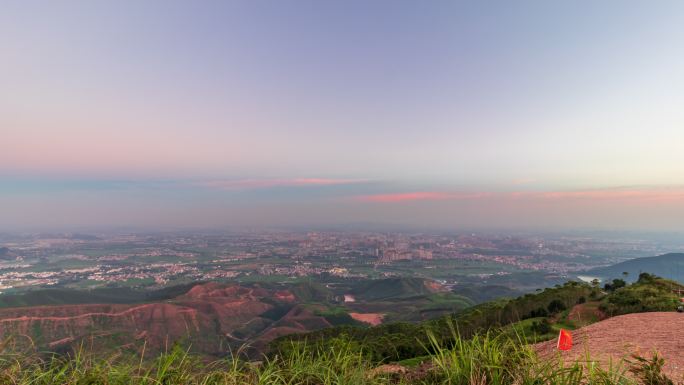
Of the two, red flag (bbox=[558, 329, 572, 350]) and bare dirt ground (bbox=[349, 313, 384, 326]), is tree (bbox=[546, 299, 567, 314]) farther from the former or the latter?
bare dirt ground (bbox=[349, 313, 384, 326])

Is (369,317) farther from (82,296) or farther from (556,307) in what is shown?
(82,296)

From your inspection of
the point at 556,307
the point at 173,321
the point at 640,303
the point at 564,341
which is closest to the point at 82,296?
the point at 173,321

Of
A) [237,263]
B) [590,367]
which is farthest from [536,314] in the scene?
[237,263]

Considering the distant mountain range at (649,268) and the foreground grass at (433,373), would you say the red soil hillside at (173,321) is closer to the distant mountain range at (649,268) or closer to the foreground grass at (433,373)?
the foreground grass at (433,373)

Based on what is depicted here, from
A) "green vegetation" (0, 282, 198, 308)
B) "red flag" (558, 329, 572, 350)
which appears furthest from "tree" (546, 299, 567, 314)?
"green vegetation" (0, 282, 198, 308)

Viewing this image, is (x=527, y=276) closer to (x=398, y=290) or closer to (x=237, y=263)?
(x=398, y=290)

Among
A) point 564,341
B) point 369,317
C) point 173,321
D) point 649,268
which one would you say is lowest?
point 369,317

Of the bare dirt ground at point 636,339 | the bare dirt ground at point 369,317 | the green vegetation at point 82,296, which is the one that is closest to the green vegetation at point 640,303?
the bare dirt ground at point 636,339
